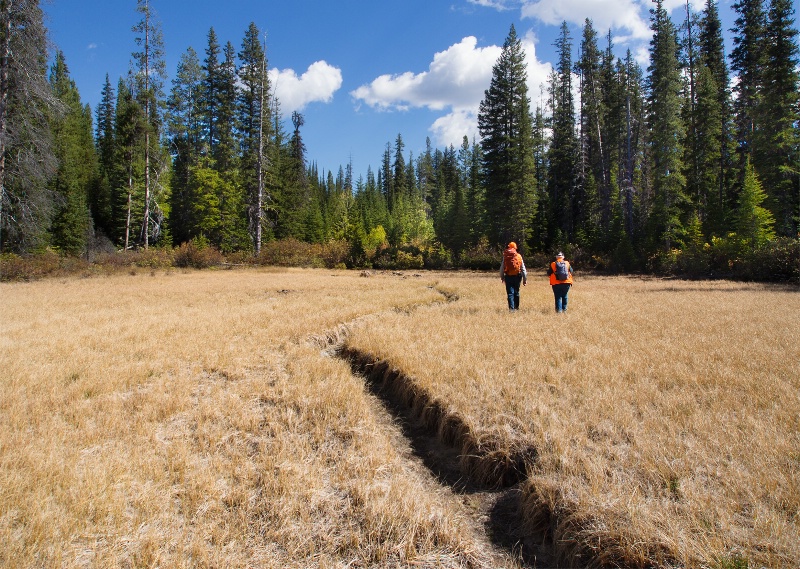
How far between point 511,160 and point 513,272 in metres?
28.7

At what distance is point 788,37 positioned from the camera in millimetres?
27688

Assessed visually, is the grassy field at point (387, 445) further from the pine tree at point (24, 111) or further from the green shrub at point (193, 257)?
the green shrub at point (193, 257)

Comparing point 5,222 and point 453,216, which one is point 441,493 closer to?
point 5,222

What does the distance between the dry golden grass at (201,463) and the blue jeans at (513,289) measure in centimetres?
675

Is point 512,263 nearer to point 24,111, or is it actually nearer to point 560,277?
point 560,277

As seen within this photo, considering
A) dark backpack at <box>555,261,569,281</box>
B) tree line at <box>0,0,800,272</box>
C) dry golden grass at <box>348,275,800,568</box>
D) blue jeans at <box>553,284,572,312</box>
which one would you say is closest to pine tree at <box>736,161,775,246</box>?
tree line at <box>0,0,800,272</box>

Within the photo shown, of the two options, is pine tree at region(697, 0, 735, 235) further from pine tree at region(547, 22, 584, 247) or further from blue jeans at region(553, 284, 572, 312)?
blue jeans at region(553, 284, 572, 312)

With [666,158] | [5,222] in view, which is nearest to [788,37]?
[666,158]

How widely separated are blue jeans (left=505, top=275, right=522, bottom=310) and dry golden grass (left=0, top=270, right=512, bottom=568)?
6.75m

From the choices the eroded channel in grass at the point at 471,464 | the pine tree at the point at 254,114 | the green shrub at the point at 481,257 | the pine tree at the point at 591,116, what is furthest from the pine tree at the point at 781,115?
the pine tree at the point at 254,114

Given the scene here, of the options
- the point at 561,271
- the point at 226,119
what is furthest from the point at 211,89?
the point at 561,271

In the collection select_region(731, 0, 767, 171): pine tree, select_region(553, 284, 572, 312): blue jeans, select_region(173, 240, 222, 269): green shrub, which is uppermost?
select_region(731, 0, 767, 171): pine tree

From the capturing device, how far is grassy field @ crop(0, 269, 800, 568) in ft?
9.97

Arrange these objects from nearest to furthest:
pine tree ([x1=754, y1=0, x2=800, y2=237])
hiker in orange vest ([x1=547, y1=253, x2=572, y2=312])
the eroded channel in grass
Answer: the eroded channel in grass, hiker in orange vest ([x1=547, y1=253, x2=572, y2=312]), pine tree ([x1=754, y1=0, x2=800, y2=237])
